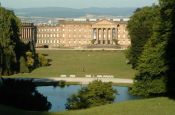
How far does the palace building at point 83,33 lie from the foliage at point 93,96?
9625cm

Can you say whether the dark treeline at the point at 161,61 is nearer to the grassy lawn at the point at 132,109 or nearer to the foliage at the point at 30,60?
the grassy lawn at the point at 132,109

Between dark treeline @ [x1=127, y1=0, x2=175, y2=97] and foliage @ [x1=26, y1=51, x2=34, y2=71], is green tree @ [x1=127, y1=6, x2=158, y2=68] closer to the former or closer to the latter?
foliage @ [x1=26, y1=51, x2=34, y2=71]

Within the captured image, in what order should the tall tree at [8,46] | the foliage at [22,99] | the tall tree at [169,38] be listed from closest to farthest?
1. the foliage at [22,99]
2. the tall tree at [169,38]
3. the tall tree at [8,46]

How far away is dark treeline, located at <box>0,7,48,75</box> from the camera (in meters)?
55.8

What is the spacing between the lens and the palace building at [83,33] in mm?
131875

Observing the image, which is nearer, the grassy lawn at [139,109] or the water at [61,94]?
the grassy lawn at [139,109]

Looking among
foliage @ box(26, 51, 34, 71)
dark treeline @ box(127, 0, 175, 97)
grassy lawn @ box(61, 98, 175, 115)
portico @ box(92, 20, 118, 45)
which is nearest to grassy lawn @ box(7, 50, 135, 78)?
foliage @ box(26, 51, 34, 71)

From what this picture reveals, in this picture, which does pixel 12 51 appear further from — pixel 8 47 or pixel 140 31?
pixel 140 31

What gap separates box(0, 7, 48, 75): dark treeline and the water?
33.7 feet

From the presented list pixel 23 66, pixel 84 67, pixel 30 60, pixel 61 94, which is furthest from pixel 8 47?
pixel 61 94

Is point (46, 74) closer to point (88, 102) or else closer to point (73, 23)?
point (88, 102)

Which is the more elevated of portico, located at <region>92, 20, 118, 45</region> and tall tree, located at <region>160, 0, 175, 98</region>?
tall tree, located at <region>160, 0, 175, 98</region>

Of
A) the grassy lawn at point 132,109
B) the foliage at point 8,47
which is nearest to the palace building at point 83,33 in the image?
the foliage at point 8,47

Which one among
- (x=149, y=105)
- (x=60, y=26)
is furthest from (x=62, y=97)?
(x=60, y=26)
